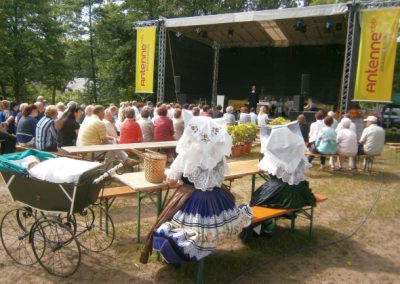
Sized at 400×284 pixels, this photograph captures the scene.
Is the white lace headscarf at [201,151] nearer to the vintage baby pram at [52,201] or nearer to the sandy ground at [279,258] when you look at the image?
the vintage baby pram at [52,201]

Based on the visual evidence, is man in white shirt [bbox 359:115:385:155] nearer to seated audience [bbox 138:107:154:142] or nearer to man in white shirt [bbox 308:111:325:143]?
man in white shirt [bbox 308:111:325:143]

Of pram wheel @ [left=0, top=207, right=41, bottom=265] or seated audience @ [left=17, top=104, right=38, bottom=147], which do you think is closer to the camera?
pram wheel @ [left=0, top=207, right=41, bottom=265]

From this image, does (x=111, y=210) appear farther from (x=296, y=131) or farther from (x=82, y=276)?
(x=296, y=131)

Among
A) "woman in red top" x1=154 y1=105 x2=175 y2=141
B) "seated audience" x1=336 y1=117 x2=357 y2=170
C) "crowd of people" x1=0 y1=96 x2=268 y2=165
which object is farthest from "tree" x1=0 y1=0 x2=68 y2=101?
"seated audience" x1=336 y1=117 x2=357 y2=170

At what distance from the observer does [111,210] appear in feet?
15.7

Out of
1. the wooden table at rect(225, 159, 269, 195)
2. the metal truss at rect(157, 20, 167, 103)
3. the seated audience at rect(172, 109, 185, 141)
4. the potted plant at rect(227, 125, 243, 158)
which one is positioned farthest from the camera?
the metal truss at rect(157, 20, 167, 103)

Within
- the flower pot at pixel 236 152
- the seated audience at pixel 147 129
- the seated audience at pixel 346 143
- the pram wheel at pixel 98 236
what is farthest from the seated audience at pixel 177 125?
the pram wheel at pixel 98 236

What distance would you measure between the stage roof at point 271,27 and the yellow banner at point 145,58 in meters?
0.82

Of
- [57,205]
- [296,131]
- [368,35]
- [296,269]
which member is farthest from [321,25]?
[57,205]

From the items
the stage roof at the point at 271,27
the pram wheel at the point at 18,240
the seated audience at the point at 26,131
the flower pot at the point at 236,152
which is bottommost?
the pram wheel at the point at 18,240

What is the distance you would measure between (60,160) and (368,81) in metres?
9.21

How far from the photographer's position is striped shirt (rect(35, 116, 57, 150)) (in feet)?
18.6

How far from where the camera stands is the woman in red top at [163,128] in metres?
7.23

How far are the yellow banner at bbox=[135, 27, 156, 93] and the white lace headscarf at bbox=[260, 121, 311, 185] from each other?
985cm
